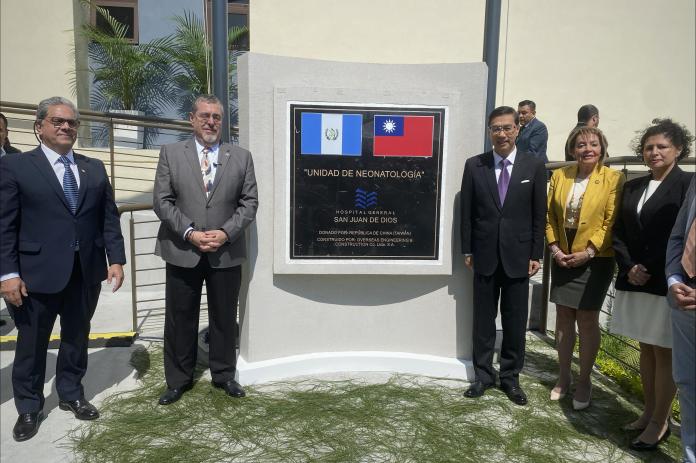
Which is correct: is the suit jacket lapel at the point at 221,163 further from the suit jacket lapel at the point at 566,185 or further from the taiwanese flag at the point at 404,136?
the suit jacket lapel at the point at 566,185

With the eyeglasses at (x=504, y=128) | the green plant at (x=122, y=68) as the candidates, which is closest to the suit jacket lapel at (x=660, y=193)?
the eyeglasses at (x=504, y=128)

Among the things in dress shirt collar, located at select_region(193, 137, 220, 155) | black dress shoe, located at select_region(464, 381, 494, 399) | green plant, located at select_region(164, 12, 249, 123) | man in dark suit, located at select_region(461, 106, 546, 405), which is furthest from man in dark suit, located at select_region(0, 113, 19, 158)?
green plant, located at select_region(164, 12, 249, 123)

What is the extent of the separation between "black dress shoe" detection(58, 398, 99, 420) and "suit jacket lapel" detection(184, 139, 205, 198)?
1.50 meters

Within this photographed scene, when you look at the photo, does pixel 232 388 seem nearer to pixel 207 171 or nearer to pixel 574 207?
pixel 207 171

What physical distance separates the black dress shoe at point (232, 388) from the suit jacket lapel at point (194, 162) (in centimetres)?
129

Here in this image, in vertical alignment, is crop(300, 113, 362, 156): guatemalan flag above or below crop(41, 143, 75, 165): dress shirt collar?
above

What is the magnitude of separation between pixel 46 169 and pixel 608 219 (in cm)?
330

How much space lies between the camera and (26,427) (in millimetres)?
2916

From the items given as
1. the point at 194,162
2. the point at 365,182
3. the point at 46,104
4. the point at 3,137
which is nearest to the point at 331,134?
the point at 365,182

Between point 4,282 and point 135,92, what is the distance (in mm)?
8610

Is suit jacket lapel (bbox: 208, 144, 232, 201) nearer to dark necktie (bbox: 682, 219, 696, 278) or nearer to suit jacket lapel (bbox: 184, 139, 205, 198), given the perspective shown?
suit jacket lapel (bbox: 184, 139, 205, 198)

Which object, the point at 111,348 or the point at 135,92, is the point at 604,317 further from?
the point at 135,92

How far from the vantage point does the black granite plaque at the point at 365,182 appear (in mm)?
3473

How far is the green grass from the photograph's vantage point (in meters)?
2.75
